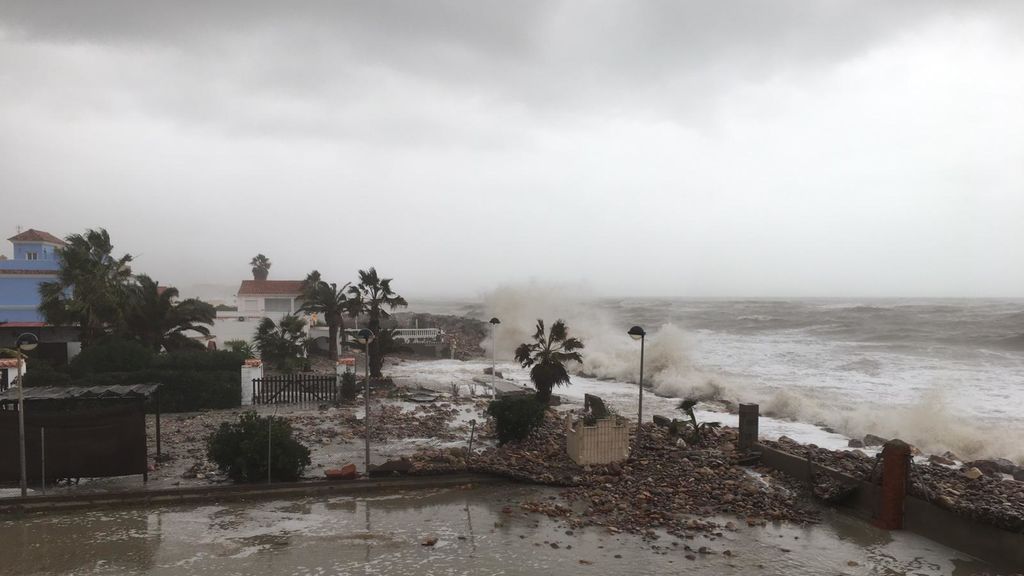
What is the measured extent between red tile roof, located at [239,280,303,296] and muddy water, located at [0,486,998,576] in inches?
1417

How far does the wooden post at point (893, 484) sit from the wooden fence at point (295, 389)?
641 inches

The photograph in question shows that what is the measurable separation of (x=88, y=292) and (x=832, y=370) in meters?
38.5

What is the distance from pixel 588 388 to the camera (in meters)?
29.2

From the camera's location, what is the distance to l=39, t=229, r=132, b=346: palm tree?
874 inches

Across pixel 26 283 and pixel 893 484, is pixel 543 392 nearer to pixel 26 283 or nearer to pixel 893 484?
pixel 893 484

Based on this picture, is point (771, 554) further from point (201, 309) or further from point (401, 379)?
point (201, 309)

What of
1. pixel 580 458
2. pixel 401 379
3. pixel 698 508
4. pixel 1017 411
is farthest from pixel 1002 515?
pixel 401 379

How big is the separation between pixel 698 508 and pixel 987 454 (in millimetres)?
13398

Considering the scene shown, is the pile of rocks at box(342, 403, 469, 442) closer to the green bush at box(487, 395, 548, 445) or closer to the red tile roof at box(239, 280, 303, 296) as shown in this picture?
the green bush at box(487, 395, 548, 445)

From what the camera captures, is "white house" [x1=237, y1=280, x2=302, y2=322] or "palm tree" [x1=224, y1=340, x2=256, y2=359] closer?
"palm tree" [x1=224, y1=340, x2=256, y2=359]

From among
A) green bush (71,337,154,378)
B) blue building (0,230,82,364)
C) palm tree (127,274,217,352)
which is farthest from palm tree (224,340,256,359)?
green bush (71,337,154,378)

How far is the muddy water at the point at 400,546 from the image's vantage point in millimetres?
7852

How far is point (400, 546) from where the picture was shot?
859 centimetres

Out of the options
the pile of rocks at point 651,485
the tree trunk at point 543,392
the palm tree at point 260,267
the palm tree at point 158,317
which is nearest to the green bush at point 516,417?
the pile of rocks at point 651,485
